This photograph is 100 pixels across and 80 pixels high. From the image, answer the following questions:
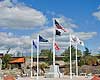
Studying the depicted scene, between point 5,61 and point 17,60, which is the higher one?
point 17,60

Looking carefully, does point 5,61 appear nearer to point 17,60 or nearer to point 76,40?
point 17,60

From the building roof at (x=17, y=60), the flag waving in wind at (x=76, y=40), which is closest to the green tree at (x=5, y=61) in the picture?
the building roof at (x=17, y=60)

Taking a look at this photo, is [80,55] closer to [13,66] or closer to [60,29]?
[13,66]

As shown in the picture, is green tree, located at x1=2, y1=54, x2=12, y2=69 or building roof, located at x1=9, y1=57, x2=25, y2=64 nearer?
green tree, located at x1=2, y1=54, x2=12, y2=69

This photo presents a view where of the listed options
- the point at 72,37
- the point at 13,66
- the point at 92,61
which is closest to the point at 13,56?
the point at 13,66

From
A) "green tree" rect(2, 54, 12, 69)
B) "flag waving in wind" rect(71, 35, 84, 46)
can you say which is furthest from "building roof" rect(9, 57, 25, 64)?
"flag waving in wind" rect(71, 35, 84, 46)

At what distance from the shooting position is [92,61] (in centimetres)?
9206

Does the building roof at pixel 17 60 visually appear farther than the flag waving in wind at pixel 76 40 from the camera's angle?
Yes

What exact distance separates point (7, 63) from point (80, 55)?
23.8m

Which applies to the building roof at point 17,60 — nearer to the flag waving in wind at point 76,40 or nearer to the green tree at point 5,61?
the green tree at point 5,61

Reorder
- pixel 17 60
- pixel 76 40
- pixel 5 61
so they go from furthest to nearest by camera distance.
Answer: pixel 17 60 → pixel 5 61 → pixel 76 40

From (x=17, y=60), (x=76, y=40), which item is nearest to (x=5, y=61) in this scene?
(x=17, y=60)

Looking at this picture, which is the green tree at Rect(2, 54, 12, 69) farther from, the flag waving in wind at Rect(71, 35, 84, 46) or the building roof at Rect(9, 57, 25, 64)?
the flag waving in wind at Rect(71, 35, 84, 46)

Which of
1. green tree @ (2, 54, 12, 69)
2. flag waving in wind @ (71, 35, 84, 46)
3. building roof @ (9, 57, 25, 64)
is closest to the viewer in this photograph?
flag waving in wind @ (71, 35, 84, 46)
